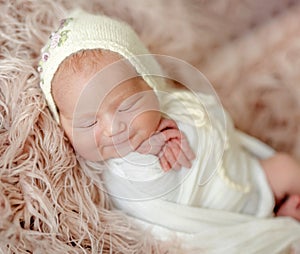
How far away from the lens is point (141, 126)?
1.02m

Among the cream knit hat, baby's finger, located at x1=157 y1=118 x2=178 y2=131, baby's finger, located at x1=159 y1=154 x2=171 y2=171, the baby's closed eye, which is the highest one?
the cream knit hat

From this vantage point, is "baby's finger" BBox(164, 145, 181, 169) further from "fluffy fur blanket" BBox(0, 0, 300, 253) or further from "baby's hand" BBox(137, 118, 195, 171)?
"fluffy fur blanket" BBox(0, 0, 300, 253)

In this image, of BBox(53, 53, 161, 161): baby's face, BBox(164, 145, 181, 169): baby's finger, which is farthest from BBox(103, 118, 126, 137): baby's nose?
BBox(164, 145, 181, 169): baby's finger

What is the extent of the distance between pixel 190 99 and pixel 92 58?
0.77 ft

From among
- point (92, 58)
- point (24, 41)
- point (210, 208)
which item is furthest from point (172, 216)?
point (24, 41)

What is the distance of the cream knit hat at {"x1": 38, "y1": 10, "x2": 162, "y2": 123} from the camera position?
1.00m

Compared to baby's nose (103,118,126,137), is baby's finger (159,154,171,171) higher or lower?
lower

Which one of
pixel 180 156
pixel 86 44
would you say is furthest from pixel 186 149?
pixel 86 44

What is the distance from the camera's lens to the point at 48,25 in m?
1.19

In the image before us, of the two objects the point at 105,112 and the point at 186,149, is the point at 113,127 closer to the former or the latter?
the point at 105,112

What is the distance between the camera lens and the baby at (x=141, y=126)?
99 centimetres

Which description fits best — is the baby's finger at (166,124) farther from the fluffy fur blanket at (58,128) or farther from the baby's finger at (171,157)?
the fluffy fur blanket at (58,128)

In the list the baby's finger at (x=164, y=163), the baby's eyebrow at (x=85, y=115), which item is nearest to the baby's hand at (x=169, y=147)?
the baby's finger at (x=164, y=163)

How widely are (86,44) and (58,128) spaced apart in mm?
156
